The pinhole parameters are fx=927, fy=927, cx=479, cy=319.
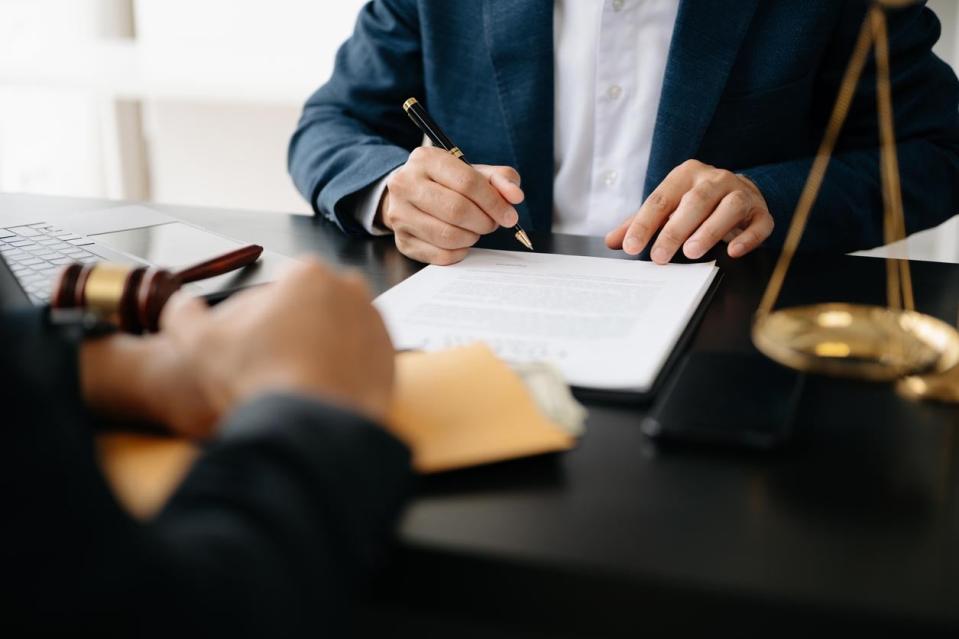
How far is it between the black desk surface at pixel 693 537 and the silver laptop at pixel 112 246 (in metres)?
0.50

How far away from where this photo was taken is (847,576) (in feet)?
1.55

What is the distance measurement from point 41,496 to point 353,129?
120 cm

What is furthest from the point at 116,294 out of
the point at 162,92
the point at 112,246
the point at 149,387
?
the point at 162,92

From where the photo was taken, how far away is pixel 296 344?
1.84ft

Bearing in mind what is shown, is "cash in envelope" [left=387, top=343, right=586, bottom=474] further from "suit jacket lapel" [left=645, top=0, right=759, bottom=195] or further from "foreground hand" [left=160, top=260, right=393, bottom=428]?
"suit jacket lapel" [left=645, top=0, right=759, bottom=195]

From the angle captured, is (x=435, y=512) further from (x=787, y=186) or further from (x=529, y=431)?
(x=787, y=186)

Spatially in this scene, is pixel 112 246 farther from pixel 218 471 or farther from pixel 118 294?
pixel 218 471

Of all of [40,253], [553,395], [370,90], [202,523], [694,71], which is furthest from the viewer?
[370,90]

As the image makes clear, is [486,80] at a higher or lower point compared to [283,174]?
higher

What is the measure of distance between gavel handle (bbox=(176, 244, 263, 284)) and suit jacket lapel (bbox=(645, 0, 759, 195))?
2.21 ft

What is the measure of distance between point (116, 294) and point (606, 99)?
1.00m

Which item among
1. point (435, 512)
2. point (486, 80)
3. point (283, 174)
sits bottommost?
point (283, 174)

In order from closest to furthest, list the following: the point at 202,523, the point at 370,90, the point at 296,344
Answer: the point at 202,523
the point at 296,344
the point at 370,90

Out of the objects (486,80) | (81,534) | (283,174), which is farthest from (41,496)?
(283,174)
